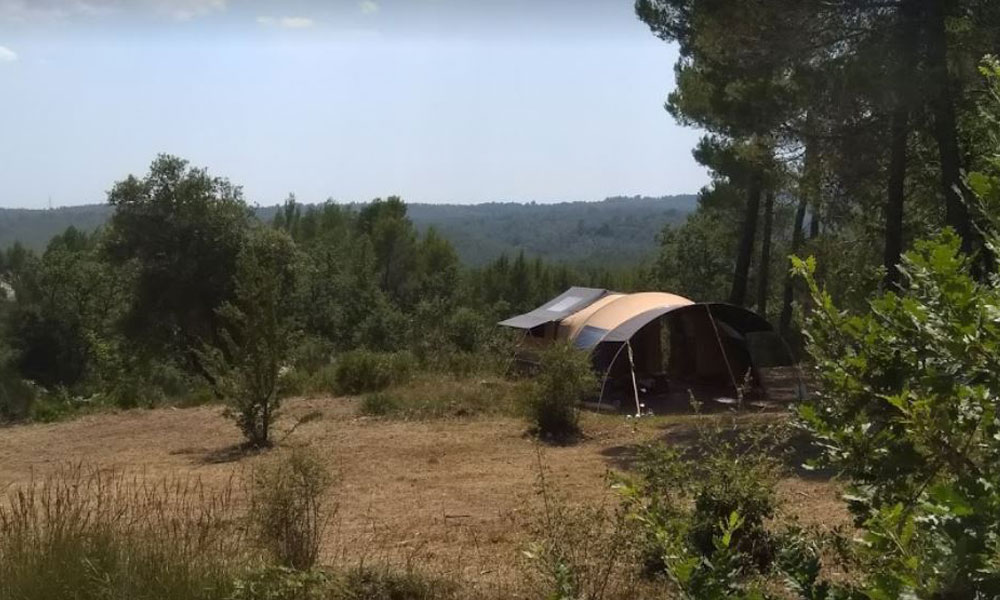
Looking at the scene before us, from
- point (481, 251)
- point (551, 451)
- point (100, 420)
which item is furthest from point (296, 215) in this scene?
point (551, 451)

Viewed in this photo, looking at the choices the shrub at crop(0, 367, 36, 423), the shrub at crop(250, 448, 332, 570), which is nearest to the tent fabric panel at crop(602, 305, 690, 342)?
the shrub at crop(250, 448, 332, 570)

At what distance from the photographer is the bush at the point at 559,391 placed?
32.3 feet

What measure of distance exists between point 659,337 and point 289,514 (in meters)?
11.2

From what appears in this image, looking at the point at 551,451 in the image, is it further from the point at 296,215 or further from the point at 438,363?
the point at 296,215

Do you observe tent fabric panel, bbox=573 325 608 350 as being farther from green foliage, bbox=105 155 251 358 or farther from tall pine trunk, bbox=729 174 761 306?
green foliage, bbox=105 155 251 358

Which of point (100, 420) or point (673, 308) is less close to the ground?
point (673, 308)

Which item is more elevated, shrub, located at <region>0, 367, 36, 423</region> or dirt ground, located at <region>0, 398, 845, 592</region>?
dirt ground, located at <region>0, 398, 845, 592</region>

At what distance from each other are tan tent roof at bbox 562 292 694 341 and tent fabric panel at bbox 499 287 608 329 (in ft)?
1.09

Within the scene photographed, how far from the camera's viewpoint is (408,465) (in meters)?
8.47

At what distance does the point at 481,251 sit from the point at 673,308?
111 m

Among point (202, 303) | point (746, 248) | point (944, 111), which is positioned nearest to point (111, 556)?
Answer: point (944, 111)

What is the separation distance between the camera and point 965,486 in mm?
1618

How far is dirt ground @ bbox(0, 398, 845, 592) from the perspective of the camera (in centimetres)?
553

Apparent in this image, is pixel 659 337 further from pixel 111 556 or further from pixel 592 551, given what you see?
pixel 111 556
